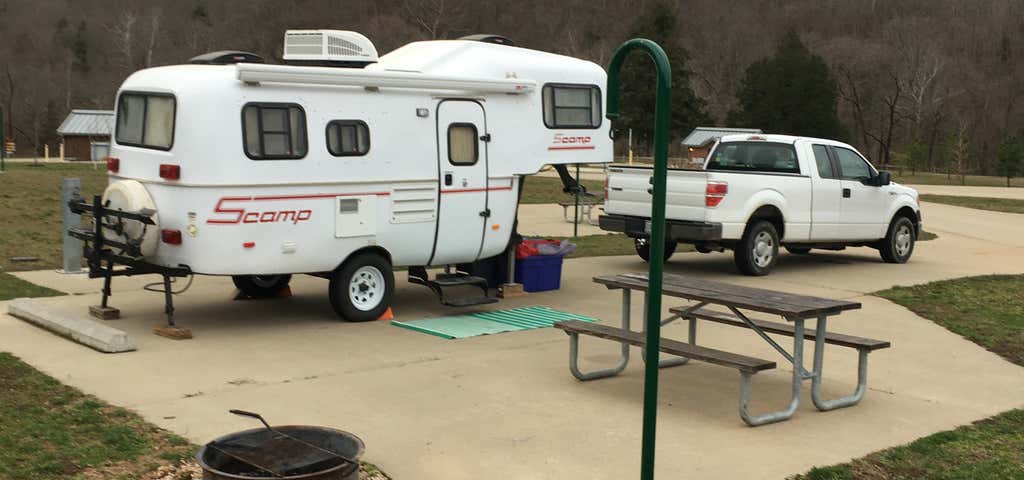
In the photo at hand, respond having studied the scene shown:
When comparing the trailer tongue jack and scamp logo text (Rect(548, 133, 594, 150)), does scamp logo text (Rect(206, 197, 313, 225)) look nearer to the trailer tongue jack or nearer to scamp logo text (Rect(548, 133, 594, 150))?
the trailer tongue jack

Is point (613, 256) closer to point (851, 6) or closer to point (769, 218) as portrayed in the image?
point (769, 218)

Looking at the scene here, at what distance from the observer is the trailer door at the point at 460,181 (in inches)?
440

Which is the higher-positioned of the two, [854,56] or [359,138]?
[854,56]

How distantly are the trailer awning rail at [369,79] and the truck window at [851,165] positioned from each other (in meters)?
5.92

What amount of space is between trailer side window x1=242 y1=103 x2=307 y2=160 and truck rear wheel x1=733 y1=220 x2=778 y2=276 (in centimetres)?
678

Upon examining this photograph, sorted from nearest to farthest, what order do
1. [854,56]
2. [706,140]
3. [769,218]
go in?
1. [769,218]
2. [706,140]
3. [854,56]

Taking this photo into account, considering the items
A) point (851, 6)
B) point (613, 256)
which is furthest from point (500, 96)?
point (851, 6)

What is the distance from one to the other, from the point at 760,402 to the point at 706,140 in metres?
38.7

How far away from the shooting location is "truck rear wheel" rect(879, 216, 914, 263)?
16.6 m

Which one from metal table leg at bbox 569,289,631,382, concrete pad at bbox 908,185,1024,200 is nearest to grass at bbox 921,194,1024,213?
concrete pad at bbox 908,185,1024,200

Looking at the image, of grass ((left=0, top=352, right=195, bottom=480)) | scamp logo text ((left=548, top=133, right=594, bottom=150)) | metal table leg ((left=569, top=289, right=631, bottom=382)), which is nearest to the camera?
grass ((left=0, top=352, right=195, bottom=480))

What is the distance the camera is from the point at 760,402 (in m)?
7.97

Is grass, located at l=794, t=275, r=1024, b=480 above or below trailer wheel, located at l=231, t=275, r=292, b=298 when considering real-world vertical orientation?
below

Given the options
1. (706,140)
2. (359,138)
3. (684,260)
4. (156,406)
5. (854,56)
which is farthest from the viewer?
(854,56)
